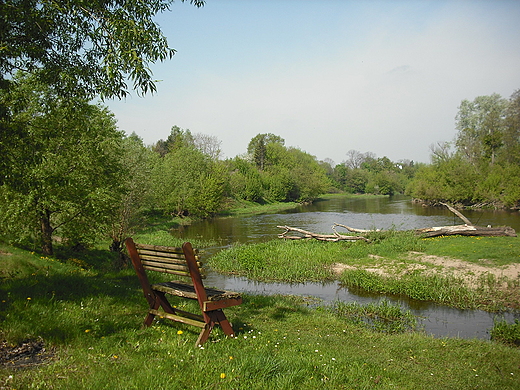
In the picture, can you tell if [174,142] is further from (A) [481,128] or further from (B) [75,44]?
(B) [75,44]

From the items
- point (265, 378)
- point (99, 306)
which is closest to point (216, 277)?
point (99, 306)

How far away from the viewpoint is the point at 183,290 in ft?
19.5

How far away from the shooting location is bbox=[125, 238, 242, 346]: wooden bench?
5293 millimetres

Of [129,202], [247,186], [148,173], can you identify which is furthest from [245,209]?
[129,202]

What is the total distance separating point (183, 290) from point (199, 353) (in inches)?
50.0

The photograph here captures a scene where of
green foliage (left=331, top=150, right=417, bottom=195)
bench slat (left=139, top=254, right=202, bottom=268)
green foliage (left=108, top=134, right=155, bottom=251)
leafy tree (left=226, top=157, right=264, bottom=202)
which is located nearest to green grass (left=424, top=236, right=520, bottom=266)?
bench slat (left=139, top=254, right=202, bottom=268)

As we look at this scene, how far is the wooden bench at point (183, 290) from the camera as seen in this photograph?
5.29m

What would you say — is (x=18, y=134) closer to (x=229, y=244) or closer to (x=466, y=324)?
(x=466, y=324)

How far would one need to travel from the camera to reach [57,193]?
1404cm

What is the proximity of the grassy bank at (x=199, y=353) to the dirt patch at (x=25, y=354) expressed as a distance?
28mm

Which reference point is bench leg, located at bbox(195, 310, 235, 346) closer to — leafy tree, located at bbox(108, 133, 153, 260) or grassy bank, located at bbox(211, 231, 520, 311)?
grassy bank, located at bbox(211, 231, 520, 311)

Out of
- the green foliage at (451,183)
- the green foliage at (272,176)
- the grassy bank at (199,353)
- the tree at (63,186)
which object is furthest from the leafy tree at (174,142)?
the grassy bank at (199,353)

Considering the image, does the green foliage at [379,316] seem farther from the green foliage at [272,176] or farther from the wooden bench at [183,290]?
the green foliage at [272,176]

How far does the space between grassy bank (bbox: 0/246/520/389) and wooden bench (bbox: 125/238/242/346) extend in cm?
23
